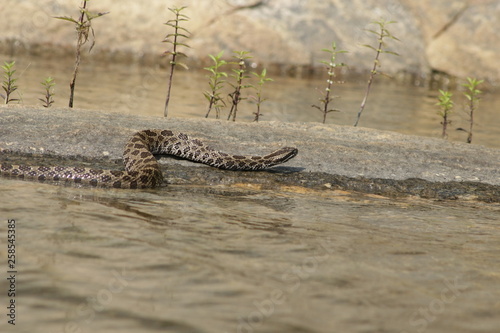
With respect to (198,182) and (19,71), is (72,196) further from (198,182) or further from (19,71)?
(19,71)

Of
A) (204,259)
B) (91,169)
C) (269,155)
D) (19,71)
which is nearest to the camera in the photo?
(204,259)

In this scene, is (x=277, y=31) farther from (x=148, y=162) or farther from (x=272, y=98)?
(x=148, y=162)

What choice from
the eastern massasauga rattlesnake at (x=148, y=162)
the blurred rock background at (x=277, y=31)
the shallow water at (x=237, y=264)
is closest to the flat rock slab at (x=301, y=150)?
the eastern massasauga rattlesnake at (x=148, y=162)

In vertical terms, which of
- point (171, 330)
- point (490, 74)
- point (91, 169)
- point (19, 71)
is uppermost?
point (490, 74)

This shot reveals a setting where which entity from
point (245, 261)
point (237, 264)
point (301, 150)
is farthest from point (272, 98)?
point (237, 264)

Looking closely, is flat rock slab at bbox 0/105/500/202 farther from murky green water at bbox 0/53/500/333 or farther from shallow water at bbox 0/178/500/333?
shallow water at bbox 0/178/500/333

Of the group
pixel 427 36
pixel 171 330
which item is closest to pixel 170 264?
pixel 171 330
